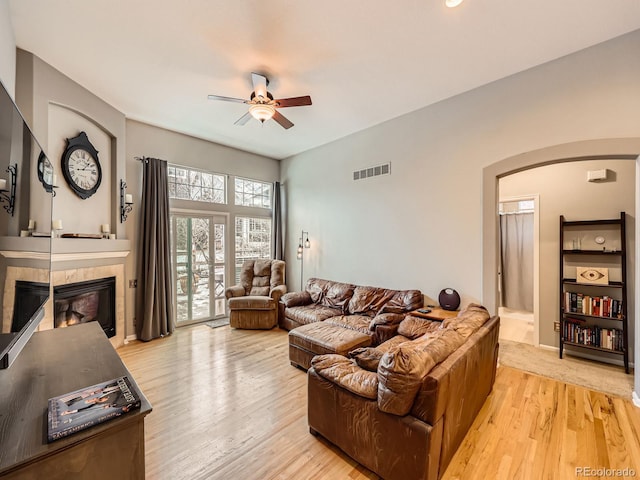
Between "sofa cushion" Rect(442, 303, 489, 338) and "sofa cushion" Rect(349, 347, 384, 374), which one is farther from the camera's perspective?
"sofa cushion" Rect(442, 303, 489, 338)

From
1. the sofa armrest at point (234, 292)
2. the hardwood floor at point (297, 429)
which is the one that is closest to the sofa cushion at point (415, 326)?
the hardwood floor at point (297, 429)

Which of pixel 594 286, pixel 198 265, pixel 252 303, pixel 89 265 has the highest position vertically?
pixel 89 265

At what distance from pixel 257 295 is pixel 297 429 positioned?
3079 millimetres

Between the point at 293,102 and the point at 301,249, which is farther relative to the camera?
the point at 301,249

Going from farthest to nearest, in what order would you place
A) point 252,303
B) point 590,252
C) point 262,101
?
point 252,303
point 590,252
point 262,101

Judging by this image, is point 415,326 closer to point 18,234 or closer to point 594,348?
point 594,348

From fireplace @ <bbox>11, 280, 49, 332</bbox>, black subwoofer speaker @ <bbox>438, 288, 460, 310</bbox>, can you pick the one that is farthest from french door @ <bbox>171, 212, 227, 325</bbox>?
black subwoofer speaker @ <bbox>438, 288, 460, 310</bbox>

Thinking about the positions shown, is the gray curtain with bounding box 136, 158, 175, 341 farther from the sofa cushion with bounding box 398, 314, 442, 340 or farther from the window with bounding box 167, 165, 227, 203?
the sofa cushion with bounding box 398, 314, 442, 340

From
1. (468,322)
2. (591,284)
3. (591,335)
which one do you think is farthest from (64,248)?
(591,335)

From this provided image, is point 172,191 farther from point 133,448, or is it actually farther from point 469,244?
point 469,244

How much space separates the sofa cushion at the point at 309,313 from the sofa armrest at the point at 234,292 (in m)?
1.02

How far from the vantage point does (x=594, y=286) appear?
11.6ft

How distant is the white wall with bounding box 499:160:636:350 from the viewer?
→ 3.31 metres

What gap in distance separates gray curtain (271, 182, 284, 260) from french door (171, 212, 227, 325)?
113 centimetres
